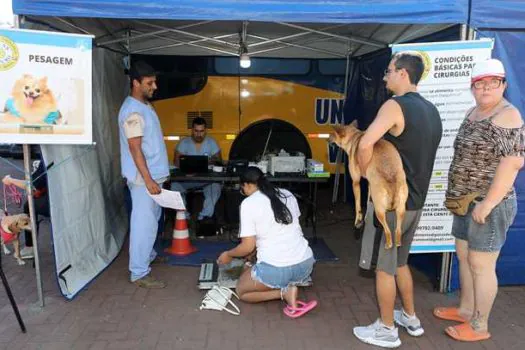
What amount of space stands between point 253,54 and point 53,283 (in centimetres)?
434

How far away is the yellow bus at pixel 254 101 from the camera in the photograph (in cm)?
710

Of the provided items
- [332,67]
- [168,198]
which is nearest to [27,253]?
[168,198]

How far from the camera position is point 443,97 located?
360 centimetres

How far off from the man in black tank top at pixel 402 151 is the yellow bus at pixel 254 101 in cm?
421

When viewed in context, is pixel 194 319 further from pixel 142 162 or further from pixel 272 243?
pixel 142 162

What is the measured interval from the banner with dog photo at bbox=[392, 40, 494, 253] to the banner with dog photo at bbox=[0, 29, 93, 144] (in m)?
2.49

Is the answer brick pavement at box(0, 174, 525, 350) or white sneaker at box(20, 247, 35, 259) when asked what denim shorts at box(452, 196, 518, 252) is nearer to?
brick pavement at box(0, 174, 525, 350)

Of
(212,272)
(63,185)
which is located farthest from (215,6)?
(212,272)

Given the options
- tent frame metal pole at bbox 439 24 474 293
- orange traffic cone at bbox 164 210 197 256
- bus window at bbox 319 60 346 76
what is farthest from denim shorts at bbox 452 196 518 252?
bus window at bbox 319 60 346 76

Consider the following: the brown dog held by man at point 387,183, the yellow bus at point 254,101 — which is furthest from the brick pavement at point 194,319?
the yellow bus at point 254,101

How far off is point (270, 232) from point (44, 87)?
6.52 ft

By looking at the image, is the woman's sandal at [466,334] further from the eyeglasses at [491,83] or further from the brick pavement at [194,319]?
the eyeglasses at [491,83]

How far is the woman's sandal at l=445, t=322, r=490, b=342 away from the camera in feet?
10.1

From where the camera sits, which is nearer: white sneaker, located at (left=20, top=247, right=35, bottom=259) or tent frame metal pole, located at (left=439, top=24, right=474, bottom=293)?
tent frame metal pole, located at (left=439, top=24, right=474, bottom=293)
